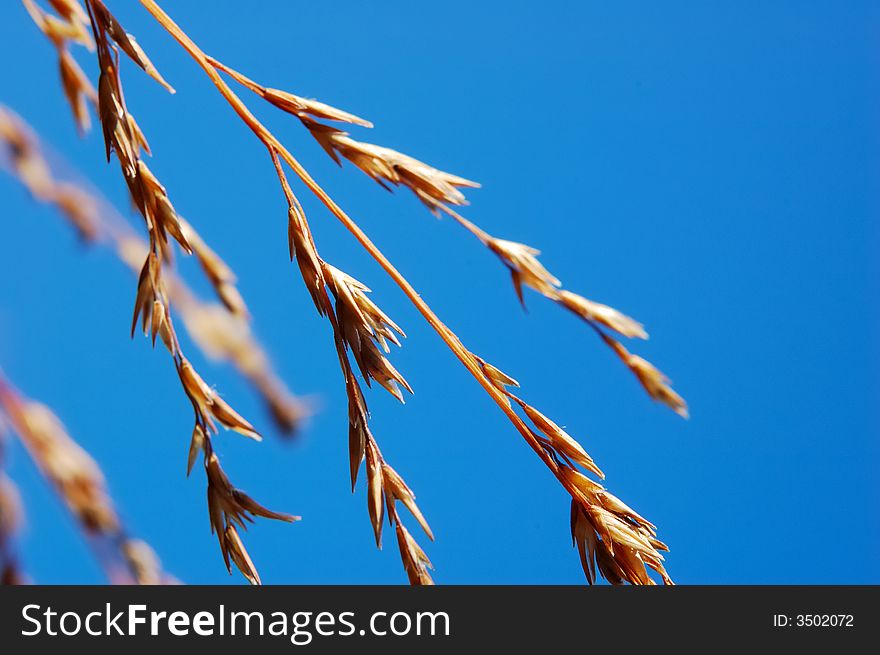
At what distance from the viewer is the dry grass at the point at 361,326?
0.47 metres

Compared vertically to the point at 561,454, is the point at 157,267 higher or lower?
higher

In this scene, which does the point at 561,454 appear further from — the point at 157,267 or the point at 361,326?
the point at 157,267

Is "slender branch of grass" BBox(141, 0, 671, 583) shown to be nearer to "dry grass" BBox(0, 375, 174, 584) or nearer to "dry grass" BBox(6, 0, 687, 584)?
"dry grass" BBox(6, 0, 687, 584)

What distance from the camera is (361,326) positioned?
0.47 m

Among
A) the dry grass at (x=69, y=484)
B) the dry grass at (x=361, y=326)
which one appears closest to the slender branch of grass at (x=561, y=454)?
the dry grass at (x=361, y=326)

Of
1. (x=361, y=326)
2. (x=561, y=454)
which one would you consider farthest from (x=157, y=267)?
(x=561, y=454)

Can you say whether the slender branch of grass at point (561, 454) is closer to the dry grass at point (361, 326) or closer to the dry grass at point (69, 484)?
the dry grass at point (361, 326)

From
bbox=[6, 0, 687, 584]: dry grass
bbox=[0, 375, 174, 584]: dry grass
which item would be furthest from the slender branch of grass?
bbox=[0, 375, 174, 584]: dry grass

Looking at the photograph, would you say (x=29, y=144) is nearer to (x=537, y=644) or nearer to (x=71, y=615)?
(x=71, y=615)

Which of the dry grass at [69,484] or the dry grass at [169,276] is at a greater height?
the dry grass at [169,276]

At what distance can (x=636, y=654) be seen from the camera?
0.66 meters

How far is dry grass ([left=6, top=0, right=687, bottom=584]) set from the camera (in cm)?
47

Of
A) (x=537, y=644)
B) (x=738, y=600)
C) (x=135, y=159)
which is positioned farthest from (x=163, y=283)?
(x=738, y=600)

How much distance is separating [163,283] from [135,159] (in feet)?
0.28
